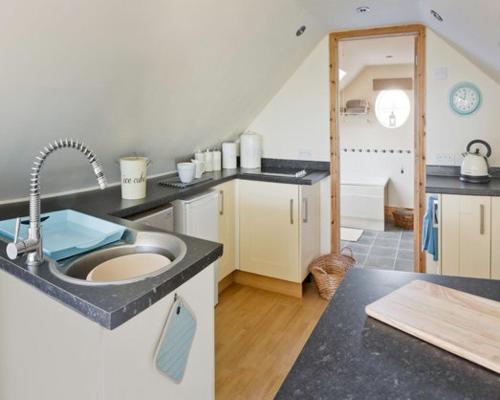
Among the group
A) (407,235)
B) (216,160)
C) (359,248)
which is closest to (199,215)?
(216,160)

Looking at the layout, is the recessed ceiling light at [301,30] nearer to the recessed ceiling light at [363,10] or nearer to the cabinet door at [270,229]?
the recessed ceiling light at [363,10]

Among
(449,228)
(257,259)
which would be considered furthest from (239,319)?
(449,228)

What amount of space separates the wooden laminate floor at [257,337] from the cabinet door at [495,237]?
1.20 metres

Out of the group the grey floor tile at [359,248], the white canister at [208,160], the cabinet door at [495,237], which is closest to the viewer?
the cabinet door at [495,237]

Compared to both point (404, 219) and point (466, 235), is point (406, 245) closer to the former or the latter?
point (404, 219)

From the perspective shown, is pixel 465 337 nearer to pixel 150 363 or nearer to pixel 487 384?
A: pixel 487 384

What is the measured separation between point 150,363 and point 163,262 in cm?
43

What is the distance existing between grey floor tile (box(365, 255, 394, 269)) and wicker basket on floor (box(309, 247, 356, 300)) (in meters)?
0.65

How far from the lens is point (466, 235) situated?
2.83m

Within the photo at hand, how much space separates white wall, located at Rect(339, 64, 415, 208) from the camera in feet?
17.4

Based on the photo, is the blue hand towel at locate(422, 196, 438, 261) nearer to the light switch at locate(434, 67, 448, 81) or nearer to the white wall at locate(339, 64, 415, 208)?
the light switch at locate(434, 67, 448, 81)

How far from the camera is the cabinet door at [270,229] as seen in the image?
128 inches

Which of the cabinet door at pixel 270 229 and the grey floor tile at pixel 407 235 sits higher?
the cabinet door at pixel 270 229

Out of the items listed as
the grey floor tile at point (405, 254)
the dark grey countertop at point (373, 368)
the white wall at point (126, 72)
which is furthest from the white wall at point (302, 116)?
the dark grey countertop at point (373, 368)
